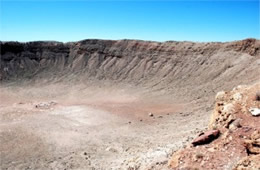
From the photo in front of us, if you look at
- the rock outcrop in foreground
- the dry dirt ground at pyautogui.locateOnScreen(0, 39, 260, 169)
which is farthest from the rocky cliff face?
the rock outcrop in foreground

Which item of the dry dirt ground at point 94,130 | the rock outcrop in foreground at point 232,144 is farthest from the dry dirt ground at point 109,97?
the rock outcrop in foreground at point 232,144

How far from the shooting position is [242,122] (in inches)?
400

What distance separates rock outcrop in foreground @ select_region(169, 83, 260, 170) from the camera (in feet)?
27.1

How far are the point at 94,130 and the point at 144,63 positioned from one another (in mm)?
25037

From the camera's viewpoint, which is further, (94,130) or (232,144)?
(94,130)

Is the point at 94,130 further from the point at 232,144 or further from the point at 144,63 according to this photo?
the point at 144,63

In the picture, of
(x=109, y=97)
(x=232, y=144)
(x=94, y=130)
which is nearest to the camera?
(x=232, y=144)

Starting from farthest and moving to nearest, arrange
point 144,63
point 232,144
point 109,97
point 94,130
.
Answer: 1. point 144,63
2. point 109,97
3. point 94,130
4. point 232,144

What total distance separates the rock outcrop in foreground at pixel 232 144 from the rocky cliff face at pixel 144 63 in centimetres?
1946

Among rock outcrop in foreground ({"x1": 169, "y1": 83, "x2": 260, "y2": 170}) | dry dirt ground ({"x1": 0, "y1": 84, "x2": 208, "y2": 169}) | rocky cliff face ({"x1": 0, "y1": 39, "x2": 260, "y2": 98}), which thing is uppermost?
rocky cliff face ({"x1": 0, "y1": 39, "x2": 260, "y2": 98})

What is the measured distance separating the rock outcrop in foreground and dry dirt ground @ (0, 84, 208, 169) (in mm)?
1806

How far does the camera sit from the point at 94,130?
22.4 m

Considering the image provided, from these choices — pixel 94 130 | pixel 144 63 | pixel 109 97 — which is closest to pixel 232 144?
pixel 94 130

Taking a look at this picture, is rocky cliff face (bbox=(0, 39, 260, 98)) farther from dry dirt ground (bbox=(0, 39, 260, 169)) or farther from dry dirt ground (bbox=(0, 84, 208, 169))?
dry dirt ground (bbox=(0, 84, 208, 169))
